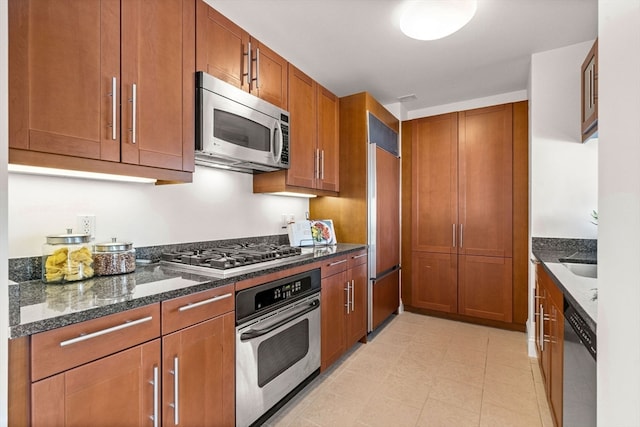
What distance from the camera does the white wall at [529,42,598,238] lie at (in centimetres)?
241

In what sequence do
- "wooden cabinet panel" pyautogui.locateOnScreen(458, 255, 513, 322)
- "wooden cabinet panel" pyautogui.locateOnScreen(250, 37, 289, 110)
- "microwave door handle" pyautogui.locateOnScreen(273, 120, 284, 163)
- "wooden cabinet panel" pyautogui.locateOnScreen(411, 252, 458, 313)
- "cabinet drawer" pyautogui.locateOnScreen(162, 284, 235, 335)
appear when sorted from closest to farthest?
"cabinet drawer" pyautogui.locateOnScreen(162, 284, 235, 335) → "wooden cabinet panel" pyautogui.locateOnScreen(250, 37, 289, 110) → "microwave door handle" pyautogui.locateOnScreen(273, 120, 284, 163) → "wooden cabinet panel" pyautogui.locateOnScreen(458, 255, 513, 322) → "wooden cabinet panel" pyautogui.locateOnScreen(411, 252, 458, 313)

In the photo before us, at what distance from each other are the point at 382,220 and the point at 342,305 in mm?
1063

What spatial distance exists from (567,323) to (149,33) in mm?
2310

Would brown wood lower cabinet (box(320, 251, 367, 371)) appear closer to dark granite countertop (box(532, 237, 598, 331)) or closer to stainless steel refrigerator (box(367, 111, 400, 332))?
stainless steel refrigerator (box(367, 111, 400, 332))

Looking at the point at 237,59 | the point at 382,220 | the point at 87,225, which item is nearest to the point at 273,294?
the point at 87,225

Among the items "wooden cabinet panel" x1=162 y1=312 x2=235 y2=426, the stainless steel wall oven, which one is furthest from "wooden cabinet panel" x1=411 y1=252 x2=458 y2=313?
"wooden cabinet panel" x1=162 y1=312 x2=235 y2=426

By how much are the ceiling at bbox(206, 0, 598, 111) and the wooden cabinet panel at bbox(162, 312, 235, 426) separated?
1.89 m

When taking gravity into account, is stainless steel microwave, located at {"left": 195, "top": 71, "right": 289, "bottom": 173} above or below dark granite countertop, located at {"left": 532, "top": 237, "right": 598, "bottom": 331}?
above

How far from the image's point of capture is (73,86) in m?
1.22

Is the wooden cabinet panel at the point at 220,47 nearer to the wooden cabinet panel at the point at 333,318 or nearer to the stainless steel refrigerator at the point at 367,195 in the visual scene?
the stainless steel refrigerator at the point at 367,195

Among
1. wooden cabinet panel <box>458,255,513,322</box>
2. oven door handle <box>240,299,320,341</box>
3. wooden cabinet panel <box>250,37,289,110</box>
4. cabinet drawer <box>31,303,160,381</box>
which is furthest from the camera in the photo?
wooden cabinet panel <box>458,255,513,322</box>

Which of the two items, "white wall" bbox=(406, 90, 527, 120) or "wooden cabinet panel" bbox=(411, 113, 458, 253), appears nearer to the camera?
"white wall" bbox=(406, 90, 527, 120)

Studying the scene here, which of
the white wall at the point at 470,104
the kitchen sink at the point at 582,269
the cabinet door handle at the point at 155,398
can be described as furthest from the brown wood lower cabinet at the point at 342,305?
the white wall at the point at 470,104

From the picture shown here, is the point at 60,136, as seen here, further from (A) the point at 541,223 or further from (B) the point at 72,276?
(A) the point at 541,223
